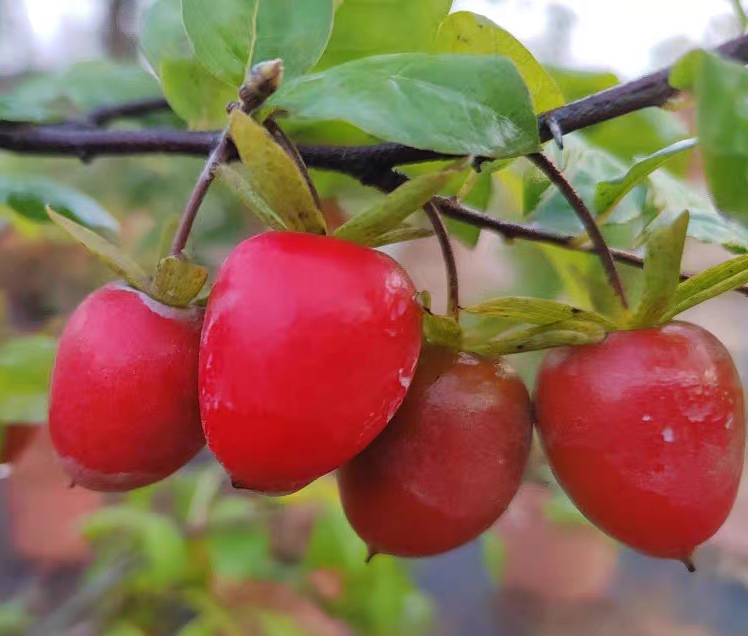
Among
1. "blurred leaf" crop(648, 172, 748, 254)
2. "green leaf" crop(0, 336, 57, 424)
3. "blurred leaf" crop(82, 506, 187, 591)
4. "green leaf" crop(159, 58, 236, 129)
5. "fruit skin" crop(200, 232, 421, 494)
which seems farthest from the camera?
"blurred leaf" crop(82, 506, 187, 591)

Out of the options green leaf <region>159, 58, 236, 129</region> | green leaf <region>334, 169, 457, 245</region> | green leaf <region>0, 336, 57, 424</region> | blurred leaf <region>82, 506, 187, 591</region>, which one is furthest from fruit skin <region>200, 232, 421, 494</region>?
blurred leaf <region>82, 506, 187, 591</region>

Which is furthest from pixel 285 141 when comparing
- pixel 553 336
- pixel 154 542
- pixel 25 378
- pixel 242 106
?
pixel 154 542

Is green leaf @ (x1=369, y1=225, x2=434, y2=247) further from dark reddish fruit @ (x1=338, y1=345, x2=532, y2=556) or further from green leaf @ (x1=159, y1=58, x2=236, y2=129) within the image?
green leaf @ (x1=159, y1=58, x2=236, y2=129)

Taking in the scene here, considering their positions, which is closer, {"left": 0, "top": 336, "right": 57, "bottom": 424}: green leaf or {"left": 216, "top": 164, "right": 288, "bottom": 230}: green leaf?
{"left": 216, "top": 164, "right": 288, "bottom": 230}: green leaf

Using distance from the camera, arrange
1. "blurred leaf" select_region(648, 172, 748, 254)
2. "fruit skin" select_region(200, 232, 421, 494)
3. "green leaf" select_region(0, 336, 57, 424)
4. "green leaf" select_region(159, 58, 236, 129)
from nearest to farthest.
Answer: "fruit skin" select_region(200, 232, 421, 494)
"blurred leaf" select_region(648, 172, 748, 254)
"green leaf" select_region(159, 58, 236, 129)
"green leaf" select_region(0, 336, 57, 424)

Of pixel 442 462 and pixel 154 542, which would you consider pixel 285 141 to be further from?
pixel 154 542

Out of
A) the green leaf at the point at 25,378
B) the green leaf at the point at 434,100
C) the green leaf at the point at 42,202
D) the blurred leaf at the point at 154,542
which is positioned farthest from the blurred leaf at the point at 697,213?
the blurred leaf at the point at 154,542

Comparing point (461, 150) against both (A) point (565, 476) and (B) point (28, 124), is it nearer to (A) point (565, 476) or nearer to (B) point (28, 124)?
(A) point (565, 476)
